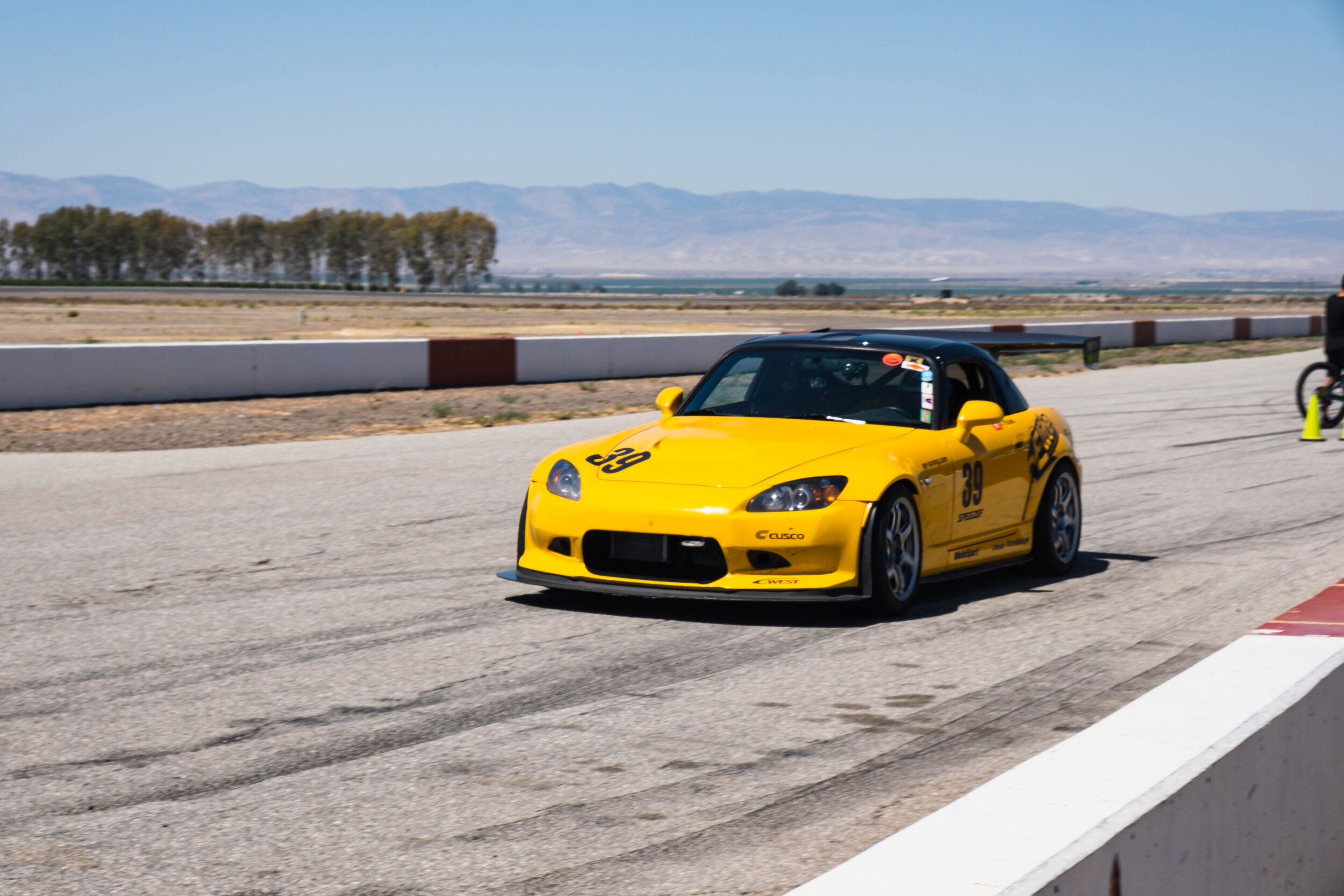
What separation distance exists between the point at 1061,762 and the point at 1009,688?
2520 millimetres

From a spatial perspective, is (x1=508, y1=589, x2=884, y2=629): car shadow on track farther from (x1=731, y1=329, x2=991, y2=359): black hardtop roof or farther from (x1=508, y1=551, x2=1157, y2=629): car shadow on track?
(x1=731, y1=329, x2=991, y2=359): black hardtop roof

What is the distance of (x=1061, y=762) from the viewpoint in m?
3.05

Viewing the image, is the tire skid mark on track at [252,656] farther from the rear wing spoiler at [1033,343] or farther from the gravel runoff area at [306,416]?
the gravel runoff area at [306,416]

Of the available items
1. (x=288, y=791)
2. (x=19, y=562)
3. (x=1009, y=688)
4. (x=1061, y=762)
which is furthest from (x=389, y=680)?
(x=19, y=562)

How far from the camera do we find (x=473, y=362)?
2134cm

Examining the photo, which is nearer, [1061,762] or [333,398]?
[1061,762]

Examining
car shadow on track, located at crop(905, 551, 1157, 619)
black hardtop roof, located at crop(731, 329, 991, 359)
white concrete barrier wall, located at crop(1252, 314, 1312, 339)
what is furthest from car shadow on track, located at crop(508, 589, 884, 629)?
white concrete barrier wall, located at crop(1252, 314, 1312, 339)

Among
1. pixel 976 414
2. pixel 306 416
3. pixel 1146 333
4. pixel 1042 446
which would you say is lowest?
pixel 306 416

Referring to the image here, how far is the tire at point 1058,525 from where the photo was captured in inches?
313

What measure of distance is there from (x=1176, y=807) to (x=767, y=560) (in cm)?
376

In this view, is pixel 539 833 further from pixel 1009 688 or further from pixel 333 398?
pixel 333 398

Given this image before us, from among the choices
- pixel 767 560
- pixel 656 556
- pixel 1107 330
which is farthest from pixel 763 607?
pixel 1107 330

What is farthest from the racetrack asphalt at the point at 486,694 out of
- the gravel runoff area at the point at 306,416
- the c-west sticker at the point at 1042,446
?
the gravel runoff area at the point at 306,416

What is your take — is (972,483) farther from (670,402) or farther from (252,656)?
(252,656)
